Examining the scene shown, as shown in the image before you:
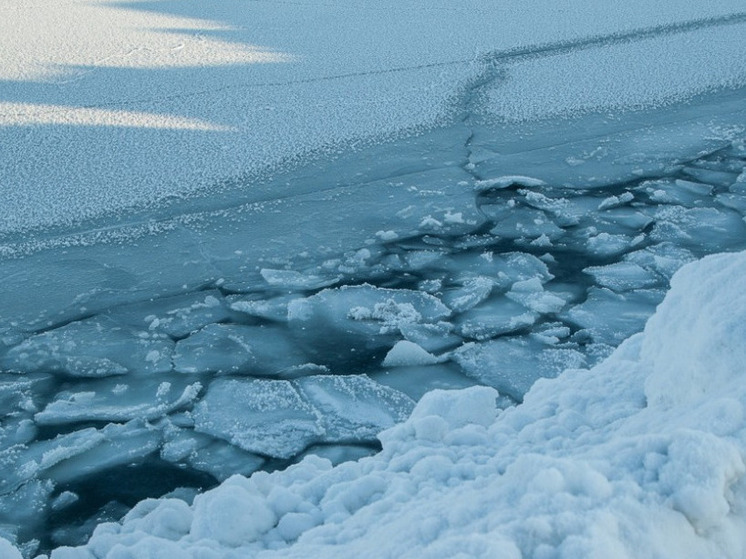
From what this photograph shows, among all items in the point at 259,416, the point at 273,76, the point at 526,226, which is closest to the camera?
the point at 259,416

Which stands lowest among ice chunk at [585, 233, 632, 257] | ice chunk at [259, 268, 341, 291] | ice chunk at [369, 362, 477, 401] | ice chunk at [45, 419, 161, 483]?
ice chunk at [45, 419, 161, 483]

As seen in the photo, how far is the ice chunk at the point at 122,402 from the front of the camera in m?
1.89

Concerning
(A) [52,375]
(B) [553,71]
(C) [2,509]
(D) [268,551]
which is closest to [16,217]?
(A) [52,375]

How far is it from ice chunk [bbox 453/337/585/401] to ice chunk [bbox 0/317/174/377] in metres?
0.69

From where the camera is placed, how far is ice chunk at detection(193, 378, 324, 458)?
5.88ft

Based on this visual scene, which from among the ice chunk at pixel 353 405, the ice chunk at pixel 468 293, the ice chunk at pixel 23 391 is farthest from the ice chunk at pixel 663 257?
the ice chunk at pixel 23 391

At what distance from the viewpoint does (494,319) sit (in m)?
2.22

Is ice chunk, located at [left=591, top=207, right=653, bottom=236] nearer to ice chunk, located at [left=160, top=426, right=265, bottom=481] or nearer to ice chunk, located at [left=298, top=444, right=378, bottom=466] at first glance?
ice chunk, located at [left=298, top=444, right=378, bottom=466]

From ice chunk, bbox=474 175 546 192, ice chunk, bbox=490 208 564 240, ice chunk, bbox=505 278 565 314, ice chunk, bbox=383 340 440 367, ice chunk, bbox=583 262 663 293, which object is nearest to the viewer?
ice chunk, bbox=383 340 440 367

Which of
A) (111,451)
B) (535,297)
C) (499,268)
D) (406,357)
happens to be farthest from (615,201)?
(111,451)

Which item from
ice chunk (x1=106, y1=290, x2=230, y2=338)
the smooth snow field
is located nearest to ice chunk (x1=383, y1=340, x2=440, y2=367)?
the smooth snow field

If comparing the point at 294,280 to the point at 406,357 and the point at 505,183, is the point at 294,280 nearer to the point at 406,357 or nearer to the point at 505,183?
the point at 406,357

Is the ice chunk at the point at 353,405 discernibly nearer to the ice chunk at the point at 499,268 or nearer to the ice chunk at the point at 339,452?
the ice chunk at the point at 339,452

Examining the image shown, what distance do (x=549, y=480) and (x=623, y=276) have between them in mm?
1541
